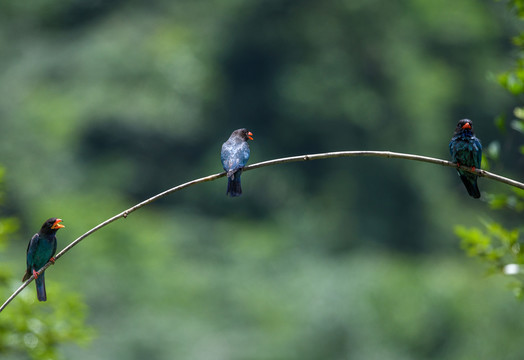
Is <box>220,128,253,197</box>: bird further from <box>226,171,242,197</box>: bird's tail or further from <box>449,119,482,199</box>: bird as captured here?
<box>449,119,482,199</box>: bird

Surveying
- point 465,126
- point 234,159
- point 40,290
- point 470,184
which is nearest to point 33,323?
point 40,290

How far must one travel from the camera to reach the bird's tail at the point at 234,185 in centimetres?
498

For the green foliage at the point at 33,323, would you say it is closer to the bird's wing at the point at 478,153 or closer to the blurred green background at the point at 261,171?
the bird's wing at the point at 478,153

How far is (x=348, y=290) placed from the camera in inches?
690

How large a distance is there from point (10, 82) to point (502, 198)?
1945 centimetres

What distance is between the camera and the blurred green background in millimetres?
16672

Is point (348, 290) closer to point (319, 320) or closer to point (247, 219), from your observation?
point (319, 320)

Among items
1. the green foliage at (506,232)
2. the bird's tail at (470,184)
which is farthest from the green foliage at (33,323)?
the bird's tail at (470,184)

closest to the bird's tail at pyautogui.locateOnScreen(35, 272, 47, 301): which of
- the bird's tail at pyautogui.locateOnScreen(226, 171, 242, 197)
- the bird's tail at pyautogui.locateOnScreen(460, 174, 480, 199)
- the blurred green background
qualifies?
the bird's tail at pyautogui.locateOnScreen(226, 171, 242, 197)

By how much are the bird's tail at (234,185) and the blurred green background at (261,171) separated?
10635 mm

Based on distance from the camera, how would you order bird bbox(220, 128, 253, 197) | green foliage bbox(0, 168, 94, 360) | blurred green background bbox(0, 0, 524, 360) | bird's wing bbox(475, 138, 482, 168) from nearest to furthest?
bird bbox(220, 128, 253, 197) < bird's wing bbox(475, 138, 482, 168) < green foliage bbox(0, 168, 94, 360) < blurred green background bbox(0, 0, 524, 360)

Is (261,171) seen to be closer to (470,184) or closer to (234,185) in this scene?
(470,184)

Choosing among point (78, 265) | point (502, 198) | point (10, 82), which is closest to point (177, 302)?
point (78, 265)

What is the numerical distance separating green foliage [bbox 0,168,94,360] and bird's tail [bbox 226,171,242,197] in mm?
2073
